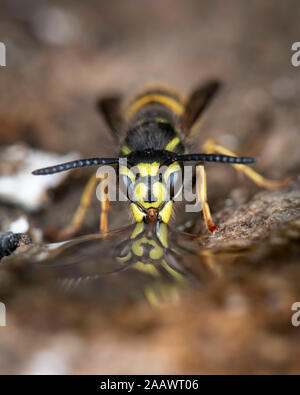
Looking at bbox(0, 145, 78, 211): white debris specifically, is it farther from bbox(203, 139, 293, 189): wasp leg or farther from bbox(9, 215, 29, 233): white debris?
bbox(203, 139, 293, 189): wasp leg

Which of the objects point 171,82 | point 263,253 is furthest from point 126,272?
point 171,82

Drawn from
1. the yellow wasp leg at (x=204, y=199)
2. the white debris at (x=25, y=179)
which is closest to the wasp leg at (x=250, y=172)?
the yellow wasp leg at (x=204, y=199)

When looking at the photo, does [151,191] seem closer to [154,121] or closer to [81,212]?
[81,212]

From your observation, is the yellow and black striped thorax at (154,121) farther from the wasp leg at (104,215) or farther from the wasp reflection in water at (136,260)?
the wasp reflection in water at (136,260)

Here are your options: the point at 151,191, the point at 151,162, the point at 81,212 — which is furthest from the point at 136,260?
the point at 81,212
